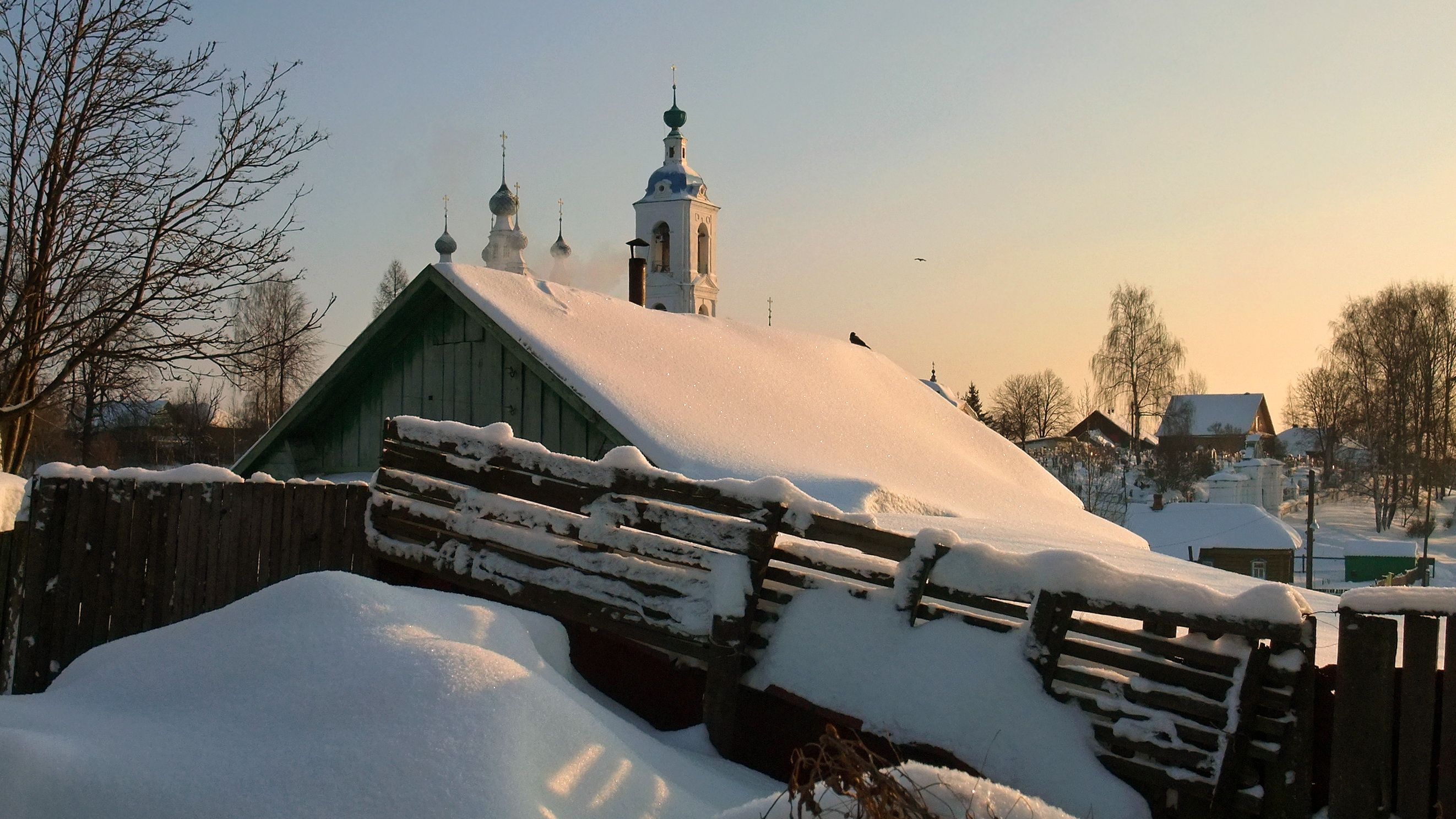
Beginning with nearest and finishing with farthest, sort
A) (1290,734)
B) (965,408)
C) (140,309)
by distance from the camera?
1. (1290,734)
2. (140,309)
3. (965,408)

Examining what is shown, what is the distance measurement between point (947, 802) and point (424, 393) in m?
10.5

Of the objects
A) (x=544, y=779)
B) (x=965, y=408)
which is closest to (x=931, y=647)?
(x=544, y=779)

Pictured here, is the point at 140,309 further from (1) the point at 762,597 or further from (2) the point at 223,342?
(1) the point at 762,597

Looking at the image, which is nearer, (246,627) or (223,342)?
(246,627)

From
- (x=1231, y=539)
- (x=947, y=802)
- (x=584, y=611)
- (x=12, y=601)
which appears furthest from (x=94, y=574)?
(x=1231, y=539)

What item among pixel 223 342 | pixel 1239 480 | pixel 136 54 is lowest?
pixel 1239 480

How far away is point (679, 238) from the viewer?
53.6 m

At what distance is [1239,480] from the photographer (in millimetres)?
58469

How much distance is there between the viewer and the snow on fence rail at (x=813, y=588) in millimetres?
3926

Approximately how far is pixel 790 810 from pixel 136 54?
9.79m

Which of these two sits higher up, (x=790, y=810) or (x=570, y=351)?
(x=570, y=351)

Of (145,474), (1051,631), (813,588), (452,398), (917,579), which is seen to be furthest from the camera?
(452,398)

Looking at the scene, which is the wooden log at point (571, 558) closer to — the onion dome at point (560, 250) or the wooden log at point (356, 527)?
the wooden log at point (356, 527)

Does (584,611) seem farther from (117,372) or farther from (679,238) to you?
(679,238)
